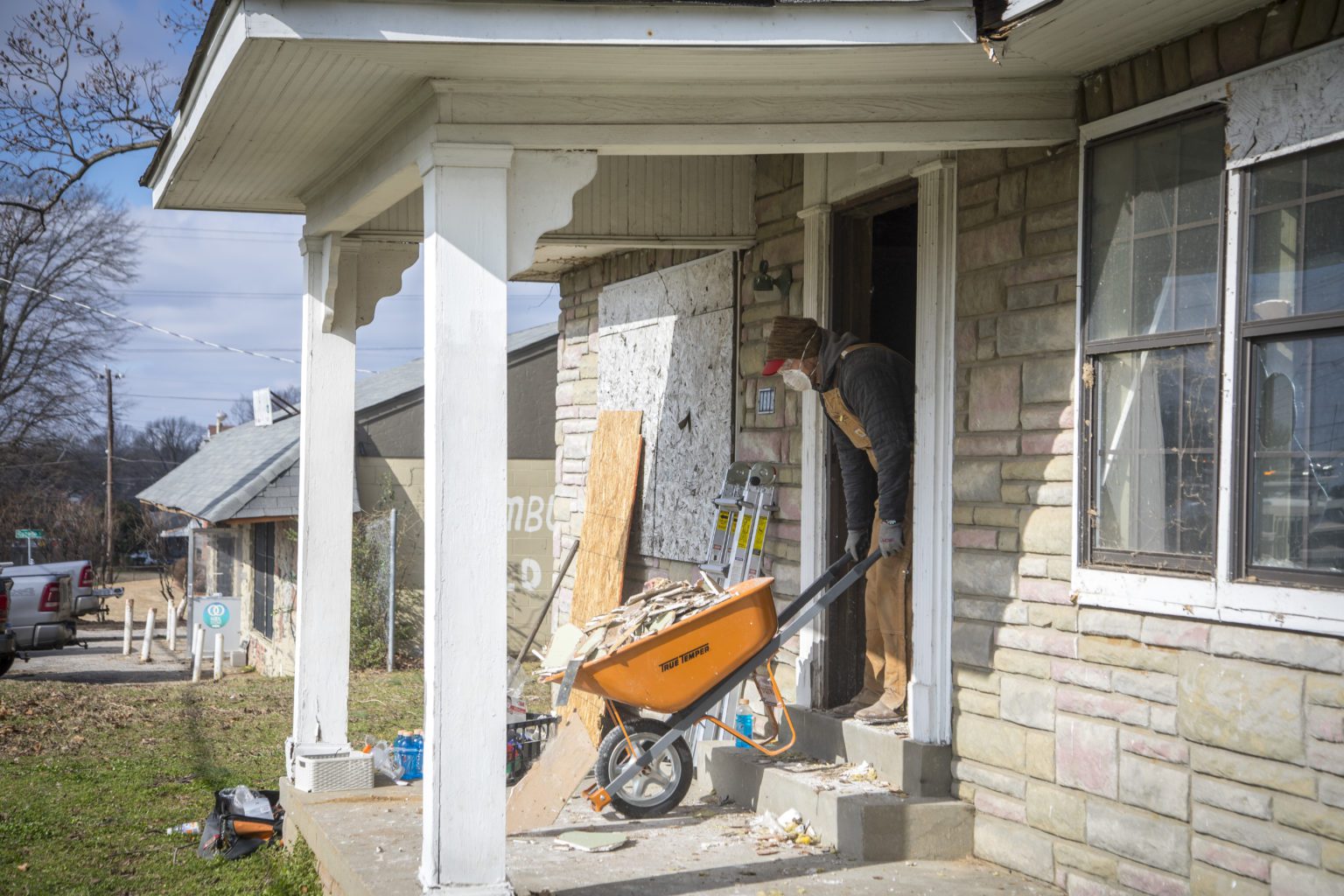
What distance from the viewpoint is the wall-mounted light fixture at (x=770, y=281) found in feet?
24.2

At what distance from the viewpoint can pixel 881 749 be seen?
588cm

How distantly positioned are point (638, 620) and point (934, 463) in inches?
61.7

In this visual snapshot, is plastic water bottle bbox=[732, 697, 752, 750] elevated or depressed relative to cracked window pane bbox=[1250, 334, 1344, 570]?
depressed

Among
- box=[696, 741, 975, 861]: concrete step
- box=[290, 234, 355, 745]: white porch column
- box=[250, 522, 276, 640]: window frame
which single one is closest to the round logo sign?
box=[250, 522, 276, 640]: window frame

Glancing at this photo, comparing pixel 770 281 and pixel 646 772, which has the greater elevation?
pixel 770 281

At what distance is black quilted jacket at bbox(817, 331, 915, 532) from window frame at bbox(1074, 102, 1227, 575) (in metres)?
0.98

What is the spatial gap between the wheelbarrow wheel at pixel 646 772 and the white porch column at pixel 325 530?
157 centimetres

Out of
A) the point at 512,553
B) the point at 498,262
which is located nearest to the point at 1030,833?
the point at 498,262

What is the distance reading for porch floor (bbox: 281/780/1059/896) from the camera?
5031mm

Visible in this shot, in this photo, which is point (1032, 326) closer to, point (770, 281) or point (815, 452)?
point (815, 452)

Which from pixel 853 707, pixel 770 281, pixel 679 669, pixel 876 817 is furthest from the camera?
pixel 770 281

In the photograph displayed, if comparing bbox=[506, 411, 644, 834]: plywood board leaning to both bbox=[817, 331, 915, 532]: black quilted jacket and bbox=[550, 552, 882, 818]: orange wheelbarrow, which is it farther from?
bbox=[817, 331, 915, 532]: black quilted jacket

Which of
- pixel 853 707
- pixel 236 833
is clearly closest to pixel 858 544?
pixel 853 707

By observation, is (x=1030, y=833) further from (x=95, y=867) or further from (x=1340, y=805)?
(x=95, y=867)
